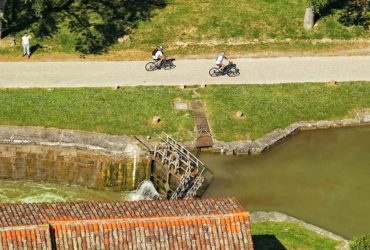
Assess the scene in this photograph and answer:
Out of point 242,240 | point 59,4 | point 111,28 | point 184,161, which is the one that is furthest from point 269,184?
point 59,4

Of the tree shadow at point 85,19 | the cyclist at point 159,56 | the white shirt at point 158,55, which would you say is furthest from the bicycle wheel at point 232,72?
the tree shadow at point 85,19

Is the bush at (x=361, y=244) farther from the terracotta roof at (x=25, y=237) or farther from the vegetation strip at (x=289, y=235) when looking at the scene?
the terracotta roof at (x=25, y=237)

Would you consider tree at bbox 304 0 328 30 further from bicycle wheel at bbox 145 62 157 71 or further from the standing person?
the standing person

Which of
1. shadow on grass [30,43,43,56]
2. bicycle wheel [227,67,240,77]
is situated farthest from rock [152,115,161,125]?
shadow on grass [30,43,43,56]

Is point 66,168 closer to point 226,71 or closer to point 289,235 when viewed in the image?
point 226,71

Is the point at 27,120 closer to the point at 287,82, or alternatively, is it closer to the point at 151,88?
the point at 151,88

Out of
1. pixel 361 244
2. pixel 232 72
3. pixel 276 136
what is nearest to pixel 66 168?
pixel 276 136
